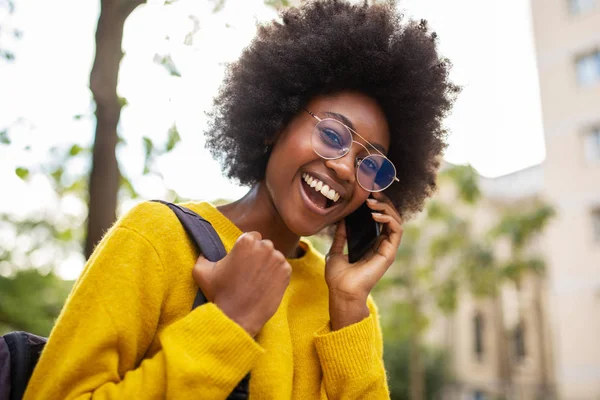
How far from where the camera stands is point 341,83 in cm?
214

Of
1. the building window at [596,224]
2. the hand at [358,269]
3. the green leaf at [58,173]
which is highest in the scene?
the green leaf at [58,173]

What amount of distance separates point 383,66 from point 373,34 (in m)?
0.15

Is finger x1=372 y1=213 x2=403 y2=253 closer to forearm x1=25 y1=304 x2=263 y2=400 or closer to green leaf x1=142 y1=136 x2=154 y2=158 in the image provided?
forearm x1=25 y1=304 x2=263 y2=400

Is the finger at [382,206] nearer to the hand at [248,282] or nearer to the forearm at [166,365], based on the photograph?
the hand at [248,282]

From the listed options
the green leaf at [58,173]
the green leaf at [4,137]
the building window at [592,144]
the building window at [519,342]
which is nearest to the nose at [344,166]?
the green leaf at [4,137]

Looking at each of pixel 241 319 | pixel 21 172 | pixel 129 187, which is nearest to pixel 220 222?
pixel 241 319

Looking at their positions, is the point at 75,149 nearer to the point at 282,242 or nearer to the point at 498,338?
the point at 282,242

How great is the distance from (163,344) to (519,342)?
2824 centimetres

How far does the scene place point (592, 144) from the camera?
1788 centimetres

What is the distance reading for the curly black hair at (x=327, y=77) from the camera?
2.17 m

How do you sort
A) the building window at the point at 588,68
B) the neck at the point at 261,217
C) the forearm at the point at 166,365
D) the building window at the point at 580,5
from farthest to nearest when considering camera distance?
the building window at the point at 580,5 → the building window at the point at 588,68 → the neck at the point at 261,217 → the forearm at the point at 166,365

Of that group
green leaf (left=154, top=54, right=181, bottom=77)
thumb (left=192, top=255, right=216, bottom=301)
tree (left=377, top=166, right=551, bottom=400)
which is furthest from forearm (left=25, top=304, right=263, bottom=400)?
tree (left=377, top=166, right=551, bottom=400)

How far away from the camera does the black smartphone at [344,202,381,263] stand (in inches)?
86.7

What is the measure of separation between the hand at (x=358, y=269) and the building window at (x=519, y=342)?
26.2m
